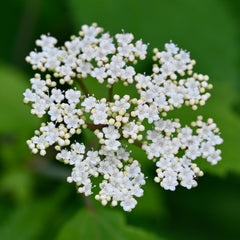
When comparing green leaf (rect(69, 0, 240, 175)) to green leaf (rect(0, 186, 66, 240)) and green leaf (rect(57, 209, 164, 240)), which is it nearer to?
green leaf (rect(57, 209, 164, 240))

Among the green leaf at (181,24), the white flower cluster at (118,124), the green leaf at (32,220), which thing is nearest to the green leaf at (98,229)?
the white flower cluster at (118,124)

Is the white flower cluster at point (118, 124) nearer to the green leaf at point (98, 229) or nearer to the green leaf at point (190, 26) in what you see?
the green leaf at point (98, 229)

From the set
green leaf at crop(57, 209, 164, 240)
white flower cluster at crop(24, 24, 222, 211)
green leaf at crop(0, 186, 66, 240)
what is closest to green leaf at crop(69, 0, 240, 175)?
white flower cluster at crop(24, 24, 222, 211)

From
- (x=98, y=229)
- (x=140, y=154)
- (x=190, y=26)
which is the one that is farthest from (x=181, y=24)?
(x=98, y=229)

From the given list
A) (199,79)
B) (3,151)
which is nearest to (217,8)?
(199,79)

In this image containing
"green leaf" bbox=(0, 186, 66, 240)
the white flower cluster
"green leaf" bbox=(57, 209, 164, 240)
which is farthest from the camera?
"green leaf" bbox=(0, 186, 66, 240)

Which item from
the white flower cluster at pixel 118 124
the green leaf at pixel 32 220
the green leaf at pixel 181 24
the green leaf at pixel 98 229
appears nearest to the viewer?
the white flower cluster at pixel 118 124
